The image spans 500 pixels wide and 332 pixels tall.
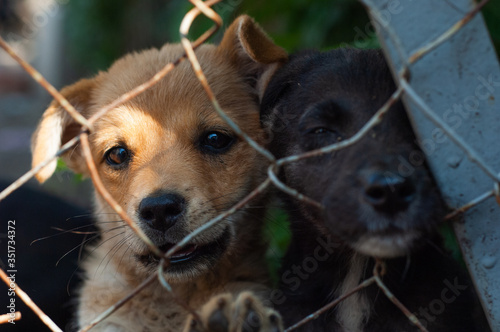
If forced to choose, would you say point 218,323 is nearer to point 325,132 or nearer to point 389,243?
point 389,243

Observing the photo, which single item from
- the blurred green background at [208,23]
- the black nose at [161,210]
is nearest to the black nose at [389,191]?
the black nose at [161,210]

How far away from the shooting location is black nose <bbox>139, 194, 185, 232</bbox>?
2770 mm

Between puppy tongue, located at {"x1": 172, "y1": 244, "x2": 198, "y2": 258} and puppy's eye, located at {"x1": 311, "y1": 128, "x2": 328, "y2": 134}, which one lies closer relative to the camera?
puppy's eye, located at {"x1": 311, "y1": 128, "x2": 328, "y2": 134}

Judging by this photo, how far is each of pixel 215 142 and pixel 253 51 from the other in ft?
2.19

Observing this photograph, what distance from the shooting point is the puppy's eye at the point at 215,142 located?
3.29 m

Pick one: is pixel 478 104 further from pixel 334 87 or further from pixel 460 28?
pixel 334 87

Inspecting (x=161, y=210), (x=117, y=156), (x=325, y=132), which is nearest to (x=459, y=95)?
(x=325, y=132)

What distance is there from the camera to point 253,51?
2889mm

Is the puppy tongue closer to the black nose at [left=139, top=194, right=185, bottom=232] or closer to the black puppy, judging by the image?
the black nose at [left=139, top=194, right=185, bottom=232]

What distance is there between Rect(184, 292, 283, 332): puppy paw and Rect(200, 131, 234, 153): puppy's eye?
1.26 m

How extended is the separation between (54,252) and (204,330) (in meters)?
2.61

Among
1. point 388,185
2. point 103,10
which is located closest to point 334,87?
point 388,185

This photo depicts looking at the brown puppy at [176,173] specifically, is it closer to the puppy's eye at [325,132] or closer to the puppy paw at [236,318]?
the puppy's eye at [325,132]

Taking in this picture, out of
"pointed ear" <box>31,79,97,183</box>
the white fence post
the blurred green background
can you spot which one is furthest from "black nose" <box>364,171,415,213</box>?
"pointed ear" <box>31,79,97,183</box>
